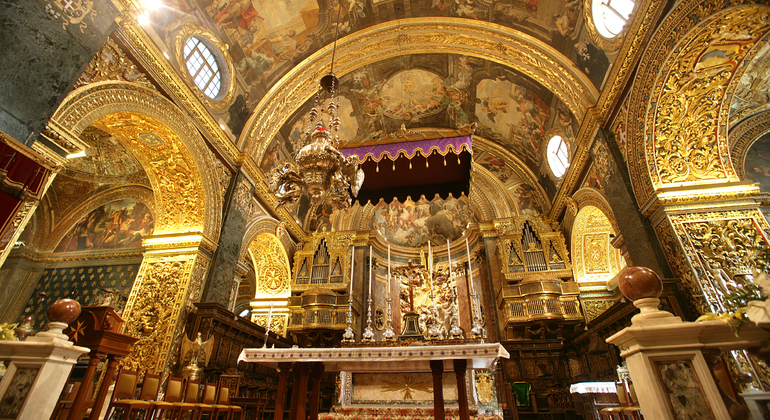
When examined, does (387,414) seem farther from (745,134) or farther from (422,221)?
(745,134)

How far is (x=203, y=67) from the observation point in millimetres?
8797

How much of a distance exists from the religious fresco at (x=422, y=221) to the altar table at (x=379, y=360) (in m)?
9.52

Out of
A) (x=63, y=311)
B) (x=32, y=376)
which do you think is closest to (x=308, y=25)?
(x=63, y=311)

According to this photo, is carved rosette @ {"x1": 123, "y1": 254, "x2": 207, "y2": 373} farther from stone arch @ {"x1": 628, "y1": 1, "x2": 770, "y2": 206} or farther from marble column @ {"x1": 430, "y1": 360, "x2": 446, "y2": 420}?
stone arch @ {"x1": 628, "y1": 1, "x2": 770, "y2": 206}

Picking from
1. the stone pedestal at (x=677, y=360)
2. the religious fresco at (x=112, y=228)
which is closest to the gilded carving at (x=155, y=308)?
the religious fresco at (x=112, y=228)

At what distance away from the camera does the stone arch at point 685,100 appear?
229 inches

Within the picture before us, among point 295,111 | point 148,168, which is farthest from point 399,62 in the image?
point 148,168

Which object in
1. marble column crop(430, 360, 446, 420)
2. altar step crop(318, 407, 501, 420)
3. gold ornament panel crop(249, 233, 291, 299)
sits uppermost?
gold ornament panel crop(249, 233, 291, 299)

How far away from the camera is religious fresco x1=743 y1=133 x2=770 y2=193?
8242 mm

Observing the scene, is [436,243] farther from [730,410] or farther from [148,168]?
[730,410]

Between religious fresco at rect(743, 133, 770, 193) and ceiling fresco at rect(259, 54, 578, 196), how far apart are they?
3.82m

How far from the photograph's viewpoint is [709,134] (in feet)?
21.1

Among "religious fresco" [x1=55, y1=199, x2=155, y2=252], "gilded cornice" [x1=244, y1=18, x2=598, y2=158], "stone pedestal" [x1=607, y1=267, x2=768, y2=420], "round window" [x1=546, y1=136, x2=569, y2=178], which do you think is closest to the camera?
"stone pedestal" [x1=607, y1=267, x2=768, y2=420]

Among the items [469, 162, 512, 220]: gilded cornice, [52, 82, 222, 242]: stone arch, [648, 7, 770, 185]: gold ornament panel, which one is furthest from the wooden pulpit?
[469, 162, 512, 220]: gilded cornice
